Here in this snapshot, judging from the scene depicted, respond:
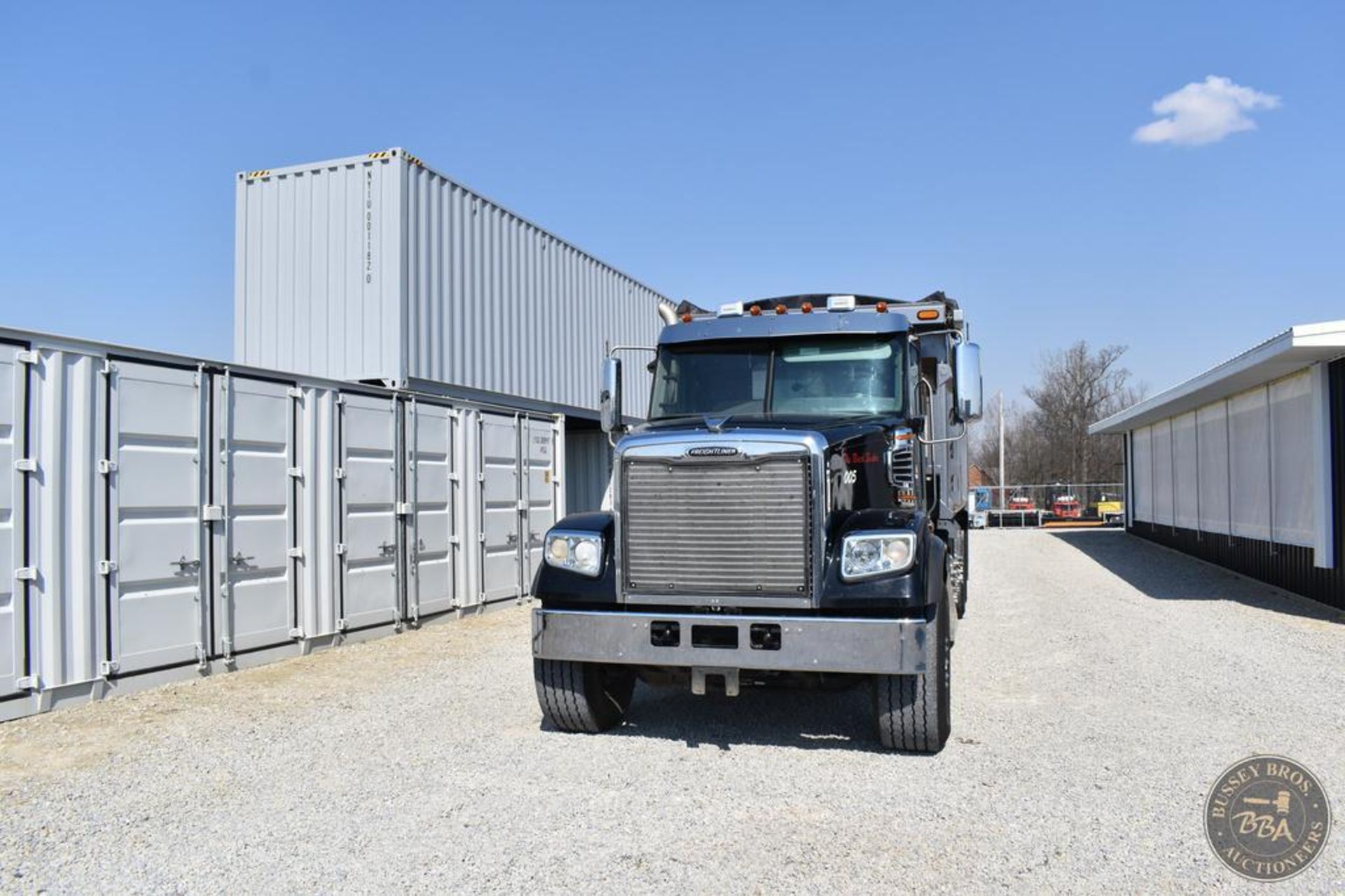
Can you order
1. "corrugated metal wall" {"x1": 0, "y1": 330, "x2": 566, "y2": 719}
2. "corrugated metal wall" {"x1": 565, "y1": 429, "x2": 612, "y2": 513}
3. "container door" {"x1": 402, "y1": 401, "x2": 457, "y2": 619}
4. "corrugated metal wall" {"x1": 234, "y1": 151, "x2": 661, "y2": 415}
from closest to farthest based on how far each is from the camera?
"corrugated metal wall" {"x1": 0, "y1": 330, "x2": 566, "y2": 719}
"container door" {"x1": 402, "y1": 401, "x2": 457, "y2": 619}
"corrugated metal wall" {"x1": 234, "y1": 151, "x2": 661, "y2": 415}
"corrugated metal wall" {"x1": 565, "y1": 429, "x2": 612, "y2": 513}

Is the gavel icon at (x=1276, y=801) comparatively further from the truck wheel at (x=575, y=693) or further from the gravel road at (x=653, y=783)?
the truck wheel at (x=575, y=693)

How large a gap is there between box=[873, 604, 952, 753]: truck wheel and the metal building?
7.87 meters

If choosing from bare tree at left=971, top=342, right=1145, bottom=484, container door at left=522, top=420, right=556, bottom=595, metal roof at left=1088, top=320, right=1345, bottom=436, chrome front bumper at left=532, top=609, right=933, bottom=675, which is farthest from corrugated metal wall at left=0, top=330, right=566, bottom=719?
bare tree at left=971, top=342, right=1145, bottom=484

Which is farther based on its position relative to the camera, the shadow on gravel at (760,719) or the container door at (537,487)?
the container door at (537,487)

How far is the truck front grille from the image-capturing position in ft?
16.8

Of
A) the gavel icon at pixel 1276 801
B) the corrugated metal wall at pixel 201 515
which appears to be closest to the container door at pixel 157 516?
the corrugated metal wall at pixel 201 515

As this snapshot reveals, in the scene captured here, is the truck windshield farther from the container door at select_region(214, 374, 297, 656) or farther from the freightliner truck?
the container door at select_region(214, 374, 297, 656)

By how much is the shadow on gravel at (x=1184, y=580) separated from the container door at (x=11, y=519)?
12.5m

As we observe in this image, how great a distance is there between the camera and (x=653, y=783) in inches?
194

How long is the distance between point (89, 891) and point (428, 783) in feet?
5.31

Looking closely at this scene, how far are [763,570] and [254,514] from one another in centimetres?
523

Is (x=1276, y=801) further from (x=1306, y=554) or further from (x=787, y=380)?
(x=1306, y=554)

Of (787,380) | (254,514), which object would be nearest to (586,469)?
(254,514)

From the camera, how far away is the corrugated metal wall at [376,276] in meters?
10.8
